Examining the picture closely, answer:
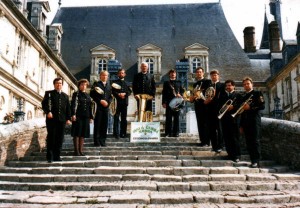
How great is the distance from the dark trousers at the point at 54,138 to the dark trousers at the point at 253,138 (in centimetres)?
410

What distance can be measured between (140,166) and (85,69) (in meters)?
21.5

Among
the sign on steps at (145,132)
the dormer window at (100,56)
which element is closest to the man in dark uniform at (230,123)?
the sign on steps at (145,132)

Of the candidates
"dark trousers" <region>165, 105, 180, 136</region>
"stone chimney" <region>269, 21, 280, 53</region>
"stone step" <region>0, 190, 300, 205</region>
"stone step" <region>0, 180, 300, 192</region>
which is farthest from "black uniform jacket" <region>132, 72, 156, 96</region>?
"stone chimney" <region>269, 21, 280, 53</region>

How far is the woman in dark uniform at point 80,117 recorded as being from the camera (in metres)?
7.71

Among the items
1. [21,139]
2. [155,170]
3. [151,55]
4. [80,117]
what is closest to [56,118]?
[80,117]

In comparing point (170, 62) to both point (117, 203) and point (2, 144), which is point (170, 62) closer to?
point (2, 144)

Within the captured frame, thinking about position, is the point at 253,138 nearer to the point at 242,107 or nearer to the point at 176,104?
the point at 242,107

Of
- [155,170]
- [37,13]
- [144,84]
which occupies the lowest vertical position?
[155,170]

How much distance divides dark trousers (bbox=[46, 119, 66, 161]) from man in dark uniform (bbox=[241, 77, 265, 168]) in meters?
4.08

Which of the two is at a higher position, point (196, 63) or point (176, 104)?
point (196, 63)

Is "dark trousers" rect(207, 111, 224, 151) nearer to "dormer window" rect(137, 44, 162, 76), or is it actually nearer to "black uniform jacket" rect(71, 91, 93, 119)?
"black uniform jacket" rect(71, 91, 93, 119)

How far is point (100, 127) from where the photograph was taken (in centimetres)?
845

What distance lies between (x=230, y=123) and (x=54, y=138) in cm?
393

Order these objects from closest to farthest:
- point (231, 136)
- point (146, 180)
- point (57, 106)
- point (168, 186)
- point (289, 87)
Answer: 1. point (168, 186)
2. point (146, 180)
3. point (231, 136)
4. point (57, 106)
5. point (289, 87)
